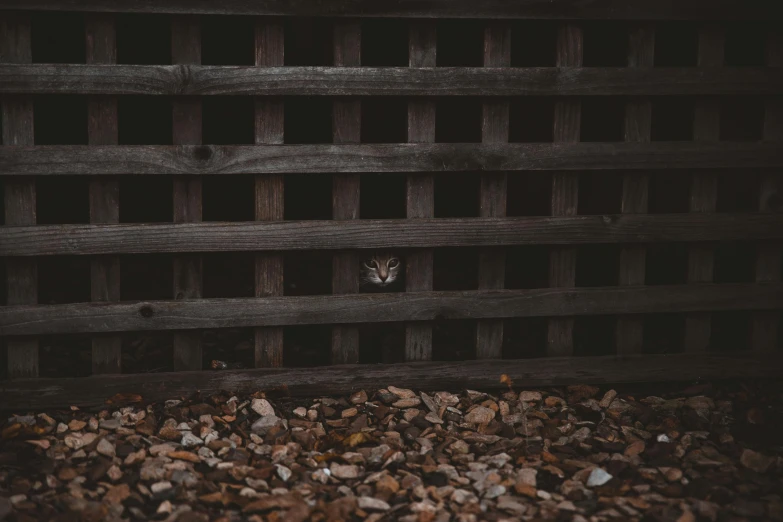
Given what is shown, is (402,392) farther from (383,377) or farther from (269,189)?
(269,189)

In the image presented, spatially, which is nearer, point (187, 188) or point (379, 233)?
point (187, 188)

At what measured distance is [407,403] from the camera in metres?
3.19

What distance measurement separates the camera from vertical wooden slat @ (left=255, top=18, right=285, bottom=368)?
117 inches

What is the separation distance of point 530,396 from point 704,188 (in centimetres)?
122

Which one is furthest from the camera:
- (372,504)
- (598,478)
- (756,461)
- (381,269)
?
(381,269)

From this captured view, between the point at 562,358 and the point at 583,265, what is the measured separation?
1.76 m

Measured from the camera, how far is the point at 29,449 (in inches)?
108

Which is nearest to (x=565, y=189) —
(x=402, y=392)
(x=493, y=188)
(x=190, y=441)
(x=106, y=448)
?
(x=493, y=188)

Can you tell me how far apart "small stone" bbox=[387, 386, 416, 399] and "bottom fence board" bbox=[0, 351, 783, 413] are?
2 cm

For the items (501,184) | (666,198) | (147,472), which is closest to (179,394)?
(147,472)

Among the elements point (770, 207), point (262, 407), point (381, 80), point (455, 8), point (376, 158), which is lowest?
point (262, 407)

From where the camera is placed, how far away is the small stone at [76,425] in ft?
9.58

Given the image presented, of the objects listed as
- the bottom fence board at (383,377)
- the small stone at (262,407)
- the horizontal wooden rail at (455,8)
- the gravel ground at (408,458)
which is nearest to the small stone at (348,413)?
the gravel ground at (408,458)

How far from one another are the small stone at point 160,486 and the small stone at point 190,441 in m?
0.28
